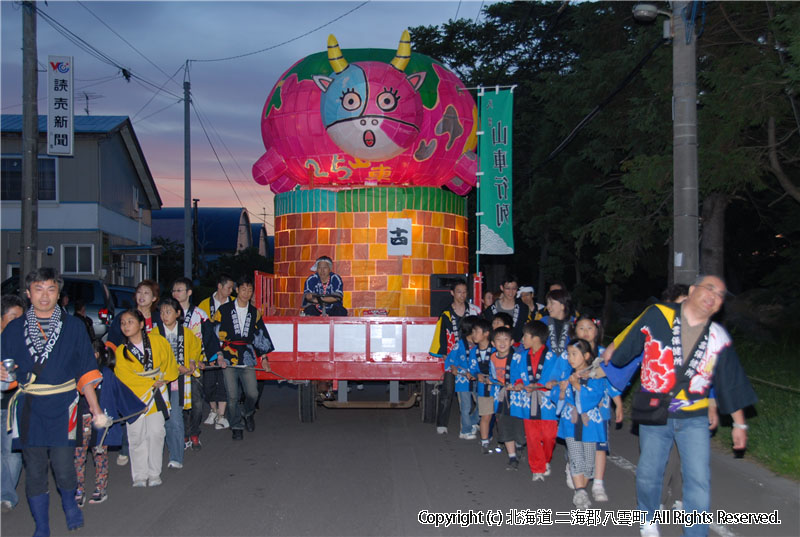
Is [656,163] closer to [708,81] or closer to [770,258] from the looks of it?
[708,81]

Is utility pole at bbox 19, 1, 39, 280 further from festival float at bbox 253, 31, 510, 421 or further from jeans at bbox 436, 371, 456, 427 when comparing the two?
jeans at bbox 436, 371, 456, 427

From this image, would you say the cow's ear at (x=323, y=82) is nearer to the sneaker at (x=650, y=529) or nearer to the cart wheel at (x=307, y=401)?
the cart wheel at (x=307, y=401)

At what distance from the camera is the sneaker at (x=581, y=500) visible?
19.3 ft

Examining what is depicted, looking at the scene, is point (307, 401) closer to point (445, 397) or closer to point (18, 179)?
point (445, 397)

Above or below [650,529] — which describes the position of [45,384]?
above

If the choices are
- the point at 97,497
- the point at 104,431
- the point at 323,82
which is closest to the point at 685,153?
the point at 323,82

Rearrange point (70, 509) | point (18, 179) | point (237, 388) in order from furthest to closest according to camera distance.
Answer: point (18, 179) → point (237, 388) → point (70, 509)

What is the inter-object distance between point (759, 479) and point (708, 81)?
835 cm

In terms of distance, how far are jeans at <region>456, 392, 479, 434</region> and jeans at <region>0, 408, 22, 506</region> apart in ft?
15.0

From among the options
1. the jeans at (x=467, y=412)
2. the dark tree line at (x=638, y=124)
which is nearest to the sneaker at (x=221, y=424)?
the jeans at (x=467, y=412)

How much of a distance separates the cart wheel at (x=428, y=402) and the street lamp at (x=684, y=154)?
3.35 meters

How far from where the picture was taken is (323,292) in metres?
11.1

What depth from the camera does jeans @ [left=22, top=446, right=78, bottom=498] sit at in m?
5.07

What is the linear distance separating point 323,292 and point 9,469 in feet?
18.7
